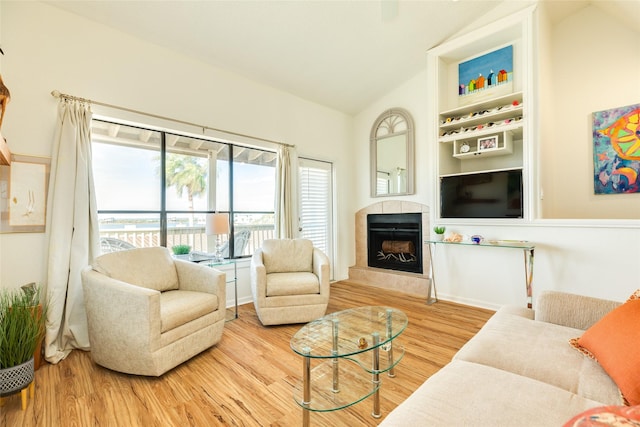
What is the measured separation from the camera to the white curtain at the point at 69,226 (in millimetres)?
2361

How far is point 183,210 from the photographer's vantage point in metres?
3.42

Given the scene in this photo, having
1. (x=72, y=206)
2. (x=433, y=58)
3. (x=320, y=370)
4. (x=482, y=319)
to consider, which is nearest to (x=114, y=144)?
(x=72, y=206)

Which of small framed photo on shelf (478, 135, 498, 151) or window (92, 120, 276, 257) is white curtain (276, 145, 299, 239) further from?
small framed photo on shelf (478, 135, 498, 151)

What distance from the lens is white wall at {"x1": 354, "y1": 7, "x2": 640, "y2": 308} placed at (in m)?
2.78

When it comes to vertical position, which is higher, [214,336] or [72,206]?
[72,206]

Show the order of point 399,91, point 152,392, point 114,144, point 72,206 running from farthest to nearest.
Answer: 1. point 399,91
2. point 114,144
3. point 72,206
4. point 152,392

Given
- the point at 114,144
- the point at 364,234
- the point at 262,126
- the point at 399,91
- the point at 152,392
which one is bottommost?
the point at 152,392

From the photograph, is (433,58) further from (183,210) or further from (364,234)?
(183,210)

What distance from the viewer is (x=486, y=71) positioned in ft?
12.2

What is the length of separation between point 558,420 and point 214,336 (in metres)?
2.30

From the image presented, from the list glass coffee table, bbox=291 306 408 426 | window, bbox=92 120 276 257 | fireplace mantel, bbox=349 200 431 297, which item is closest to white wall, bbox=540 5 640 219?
fireplace mantel, bbox=349 200 431 297

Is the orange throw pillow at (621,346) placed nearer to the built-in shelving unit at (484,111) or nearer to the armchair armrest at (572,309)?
the armchair armrest at (572,309)

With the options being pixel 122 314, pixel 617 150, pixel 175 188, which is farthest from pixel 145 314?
pixel 617 150

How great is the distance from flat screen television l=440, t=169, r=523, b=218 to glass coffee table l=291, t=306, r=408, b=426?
2112 mm
